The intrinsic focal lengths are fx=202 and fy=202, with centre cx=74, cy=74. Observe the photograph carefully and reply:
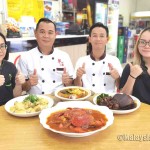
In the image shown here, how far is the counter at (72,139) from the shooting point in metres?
1.04

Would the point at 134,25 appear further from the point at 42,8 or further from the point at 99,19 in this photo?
the point at 42,8

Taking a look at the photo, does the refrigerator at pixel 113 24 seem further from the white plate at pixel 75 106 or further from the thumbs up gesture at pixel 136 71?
the white plate at pixel 75 106

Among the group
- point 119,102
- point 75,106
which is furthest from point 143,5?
point 75,106

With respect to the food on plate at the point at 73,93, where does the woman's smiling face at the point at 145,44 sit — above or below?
above

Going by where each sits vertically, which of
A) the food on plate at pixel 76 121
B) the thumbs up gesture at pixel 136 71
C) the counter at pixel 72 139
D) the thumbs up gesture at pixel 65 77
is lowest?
the counter at pixel 72 139

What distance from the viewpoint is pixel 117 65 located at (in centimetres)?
239

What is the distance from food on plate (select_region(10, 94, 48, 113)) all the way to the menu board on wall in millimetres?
2740

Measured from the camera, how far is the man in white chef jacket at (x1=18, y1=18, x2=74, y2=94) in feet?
7.18

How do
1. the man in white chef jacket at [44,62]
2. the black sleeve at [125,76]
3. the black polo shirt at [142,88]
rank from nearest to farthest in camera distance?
the black polo shirt at [142,88] → the black sleeve at [125,76] → the man in white chef jacket at [44,62]

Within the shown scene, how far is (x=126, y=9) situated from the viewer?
24.9ft

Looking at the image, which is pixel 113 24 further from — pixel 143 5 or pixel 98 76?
pixel 98 76

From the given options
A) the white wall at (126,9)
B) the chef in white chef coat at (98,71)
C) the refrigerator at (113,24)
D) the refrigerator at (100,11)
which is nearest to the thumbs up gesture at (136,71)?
the chef in white chef coat at (98,71)

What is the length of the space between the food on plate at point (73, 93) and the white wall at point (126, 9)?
6381 millimetres

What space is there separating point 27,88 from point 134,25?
6.67 metres
